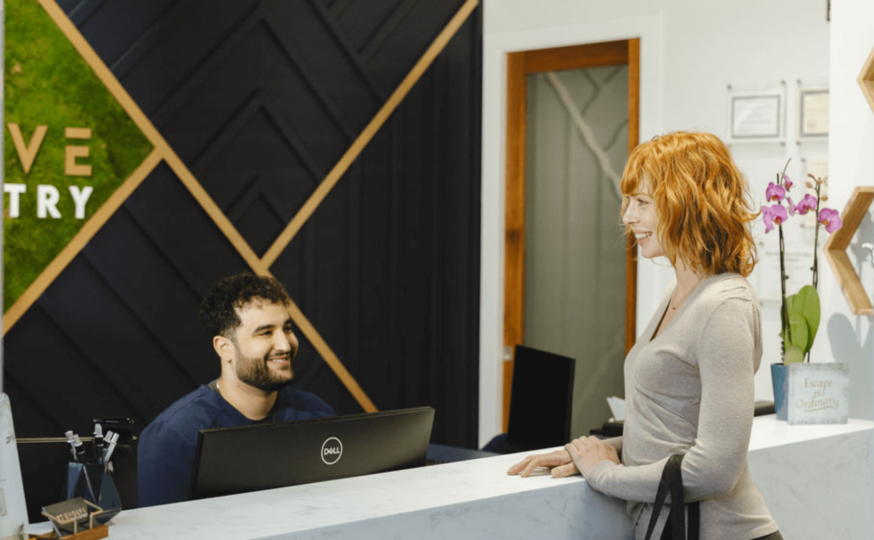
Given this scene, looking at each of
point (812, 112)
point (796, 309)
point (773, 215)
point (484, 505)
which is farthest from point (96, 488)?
point (812, 112)

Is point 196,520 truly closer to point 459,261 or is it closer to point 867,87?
point 867,87

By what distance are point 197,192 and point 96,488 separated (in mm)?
1990

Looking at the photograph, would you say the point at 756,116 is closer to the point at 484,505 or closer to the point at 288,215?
the point at 288,215

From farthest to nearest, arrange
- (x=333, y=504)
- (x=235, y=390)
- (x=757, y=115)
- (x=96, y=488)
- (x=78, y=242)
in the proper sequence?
1. (x=757, y=115)
2. (x=78, y=242)
3. (x=235, y=390)
4. (x=333, y=504)
5. (x=96, y=488)

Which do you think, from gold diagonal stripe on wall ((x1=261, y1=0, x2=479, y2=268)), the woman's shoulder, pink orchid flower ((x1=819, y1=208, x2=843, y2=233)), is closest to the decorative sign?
pink orchid flower ((x1=819, y1=208, x2=843, y2=233))

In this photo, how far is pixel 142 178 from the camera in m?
2.98

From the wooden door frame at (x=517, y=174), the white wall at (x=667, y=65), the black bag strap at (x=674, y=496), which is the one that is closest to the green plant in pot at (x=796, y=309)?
the black bag strap at (x=674, y=496)

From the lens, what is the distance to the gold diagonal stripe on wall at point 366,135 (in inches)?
134

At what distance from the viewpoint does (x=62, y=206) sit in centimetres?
280

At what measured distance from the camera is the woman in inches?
55.2

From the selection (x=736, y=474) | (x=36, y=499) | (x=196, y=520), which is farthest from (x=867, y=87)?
(x=36, y=499)

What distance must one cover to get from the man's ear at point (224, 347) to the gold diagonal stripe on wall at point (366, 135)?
33.6 inches

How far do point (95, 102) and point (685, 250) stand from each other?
201 centimetres

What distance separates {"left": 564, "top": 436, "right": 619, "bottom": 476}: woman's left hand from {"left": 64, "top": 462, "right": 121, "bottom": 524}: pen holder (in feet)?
2.47
